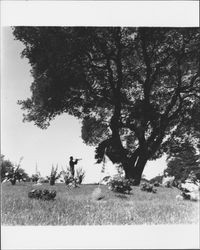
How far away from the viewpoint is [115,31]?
462 inches

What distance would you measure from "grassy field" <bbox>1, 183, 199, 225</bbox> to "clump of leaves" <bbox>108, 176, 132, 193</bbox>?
0.53ft

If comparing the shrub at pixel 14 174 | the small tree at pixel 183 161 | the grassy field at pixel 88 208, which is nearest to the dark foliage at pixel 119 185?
the grassy field at pixel 88 208

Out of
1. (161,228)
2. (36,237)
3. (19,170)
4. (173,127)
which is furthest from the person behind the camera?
(173,127)

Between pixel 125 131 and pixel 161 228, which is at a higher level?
pixel 125 131

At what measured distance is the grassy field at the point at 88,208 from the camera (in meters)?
9.70

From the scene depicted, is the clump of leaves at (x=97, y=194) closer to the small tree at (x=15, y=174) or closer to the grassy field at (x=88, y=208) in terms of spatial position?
the grassy field at (x=88, y=208)

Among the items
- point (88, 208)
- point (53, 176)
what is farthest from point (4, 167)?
point (88, 208)

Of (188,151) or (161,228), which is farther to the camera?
(188,151)

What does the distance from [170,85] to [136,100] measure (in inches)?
37.9

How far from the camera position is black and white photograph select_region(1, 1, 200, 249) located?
10.4 m

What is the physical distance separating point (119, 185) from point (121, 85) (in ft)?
8.01

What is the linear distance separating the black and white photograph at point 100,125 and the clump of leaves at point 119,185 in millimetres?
24

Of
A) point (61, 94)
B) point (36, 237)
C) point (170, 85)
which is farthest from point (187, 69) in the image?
point (36, 237)

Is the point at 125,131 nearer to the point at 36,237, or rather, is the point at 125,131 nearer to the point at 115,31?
the point at 115,31
